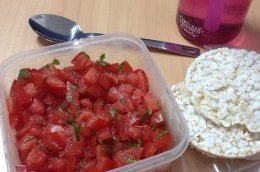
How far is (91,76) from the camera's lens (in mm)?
779

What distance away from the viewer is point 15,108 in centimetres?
74

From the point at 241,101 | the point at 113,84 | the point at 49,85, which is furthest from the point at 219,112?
the point at 49,85

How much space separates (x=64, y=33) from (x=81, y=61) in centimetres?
17

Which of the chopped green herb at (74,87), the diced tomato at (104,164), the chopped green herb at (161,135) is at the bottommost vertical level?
the diced tomato at (104,164)

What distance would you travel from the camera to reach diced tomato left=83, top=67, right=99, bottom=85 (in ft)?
2.55

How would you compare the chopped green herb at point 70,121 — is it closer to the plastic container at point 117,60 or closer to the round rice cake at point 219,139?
the plastic container at point 117,60

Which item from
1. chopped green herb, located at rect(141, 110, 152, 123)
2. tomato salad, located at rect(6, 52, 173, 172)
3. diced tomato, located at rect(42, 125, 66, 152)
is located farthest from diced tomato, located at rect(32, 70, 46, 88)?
chopped green herb, located at rect(141, 110, 152, 123)

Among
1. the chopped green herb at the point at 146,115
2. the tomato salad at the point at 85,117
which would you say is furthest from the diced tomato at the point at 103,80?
the chopped green herb at the point at 146,115

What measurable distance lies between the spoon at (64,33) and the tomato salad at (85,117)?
0.14m

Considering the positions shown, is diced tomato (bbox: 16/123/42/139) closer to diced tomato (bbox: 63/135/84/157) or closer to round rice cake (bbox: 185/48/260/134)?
diced tomato (bbox: 63/135/84/157)

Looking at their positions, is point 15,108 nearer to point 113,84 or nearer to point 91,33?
point 113,84

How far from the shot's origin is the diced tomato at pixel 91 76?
0.78 m

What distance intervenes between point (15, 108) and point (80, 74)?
0.15 meters

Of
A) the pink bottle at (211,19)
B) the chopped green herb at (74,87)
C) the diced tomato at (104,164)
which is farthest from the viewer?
the pink bottle at (211,19)
